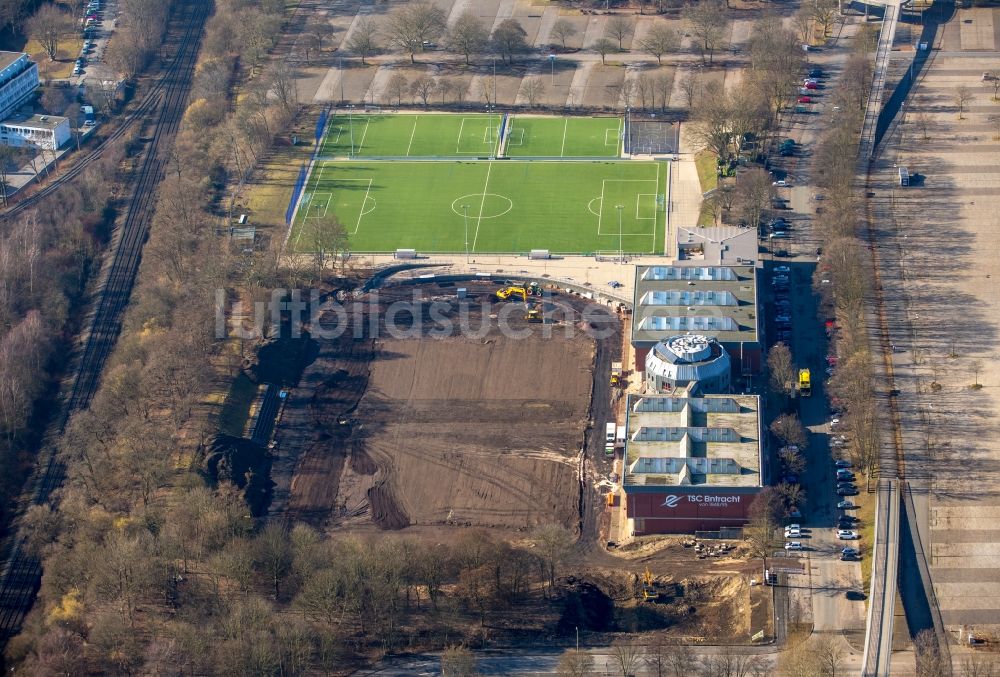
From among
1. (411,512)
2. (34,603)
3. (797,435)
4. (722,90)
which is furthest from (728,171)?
(34,603)

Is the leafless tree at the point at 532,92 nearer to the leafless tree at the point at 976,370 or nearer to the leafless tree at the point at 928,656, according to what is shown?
the leafless tree at the point at 976,370

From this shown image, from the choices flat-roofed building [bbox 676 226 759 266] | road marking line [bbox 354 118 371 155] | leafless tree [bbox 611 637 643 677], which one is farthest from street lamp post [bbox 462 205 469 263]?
leafless tree [bbox 611 637 643 677]

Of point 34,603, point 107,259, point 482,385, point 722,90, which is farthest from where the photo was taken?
point 722,90

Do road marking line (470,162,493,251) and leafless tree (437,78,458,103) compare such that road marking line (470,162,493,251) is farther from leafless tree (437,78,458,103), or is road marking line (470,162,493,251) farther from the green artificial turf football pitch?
leafless tree (437,78,458,103)

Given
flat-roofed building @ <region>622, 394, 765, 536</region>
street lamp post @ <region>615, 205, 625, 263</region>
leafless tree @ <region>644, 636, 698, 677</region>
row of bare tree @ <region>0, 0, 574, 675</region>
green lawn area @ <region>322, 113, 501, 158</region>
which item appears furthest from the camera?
green lawn area @ <region>322, 113, 501, 158</region>

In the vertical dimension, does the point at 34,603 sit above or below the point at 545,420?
below

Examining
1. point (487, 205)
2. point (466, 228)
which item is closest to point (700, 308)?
point (466, 228)

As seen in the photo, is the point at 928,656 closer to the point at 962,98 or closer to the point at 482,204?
the point at 482,204

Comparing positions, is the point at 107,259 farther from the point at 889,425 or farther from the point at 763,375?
the point at 889,425
